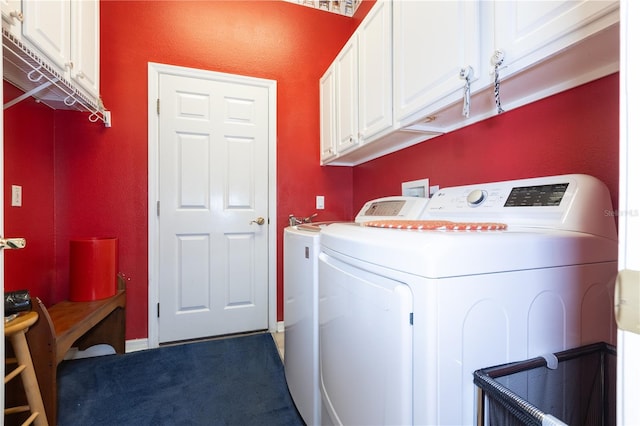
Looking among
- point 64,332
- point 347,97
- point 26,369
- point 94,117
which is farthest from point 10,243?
point 347,97

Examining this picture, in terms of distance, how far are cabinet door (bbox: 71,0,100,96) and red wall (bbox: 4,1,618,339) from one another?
0.62ft

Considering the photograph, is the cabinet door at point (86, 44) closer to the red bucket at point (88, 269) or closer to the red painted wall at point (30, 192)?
the red painted wall at point (30, 192)

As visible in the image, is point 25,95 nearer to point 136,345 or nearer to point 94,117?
point 94,117

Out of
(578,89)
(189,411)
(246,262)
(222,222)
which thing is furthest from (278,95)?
(189,411)

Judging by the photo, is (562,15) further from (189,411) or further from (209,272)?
(209,272)

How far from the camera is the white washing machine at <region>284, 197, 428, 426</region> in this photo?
1.19 metres

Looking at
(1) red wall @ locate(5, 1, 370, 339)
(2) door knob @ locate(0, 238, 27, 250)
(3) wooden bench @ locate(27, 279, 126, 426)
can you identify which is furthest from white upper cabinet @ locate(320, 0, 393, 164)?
(3) wooden bench @ locate(27, 279, 126, 426)

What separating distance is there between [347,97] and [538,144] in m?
1.20

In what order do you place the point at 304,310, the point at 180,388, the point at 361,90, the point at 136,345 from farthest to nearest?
the point at 136,345 < the point at 361,90 < the point at 180,388 < the point at 304,310

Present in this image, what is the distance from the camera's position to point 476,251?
0.63 metres

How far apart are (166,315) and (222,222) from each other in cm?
81

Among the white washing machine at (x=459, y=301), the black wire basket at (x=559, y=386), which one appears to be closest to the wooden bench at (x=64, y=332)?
the white washing machine at (x=459, y=301)

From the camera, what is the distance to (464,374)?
2.07ft

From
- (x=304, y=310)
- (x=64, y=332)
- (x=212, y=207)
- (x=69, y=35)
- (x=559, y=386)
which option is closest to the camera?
(x=559, y=386)
